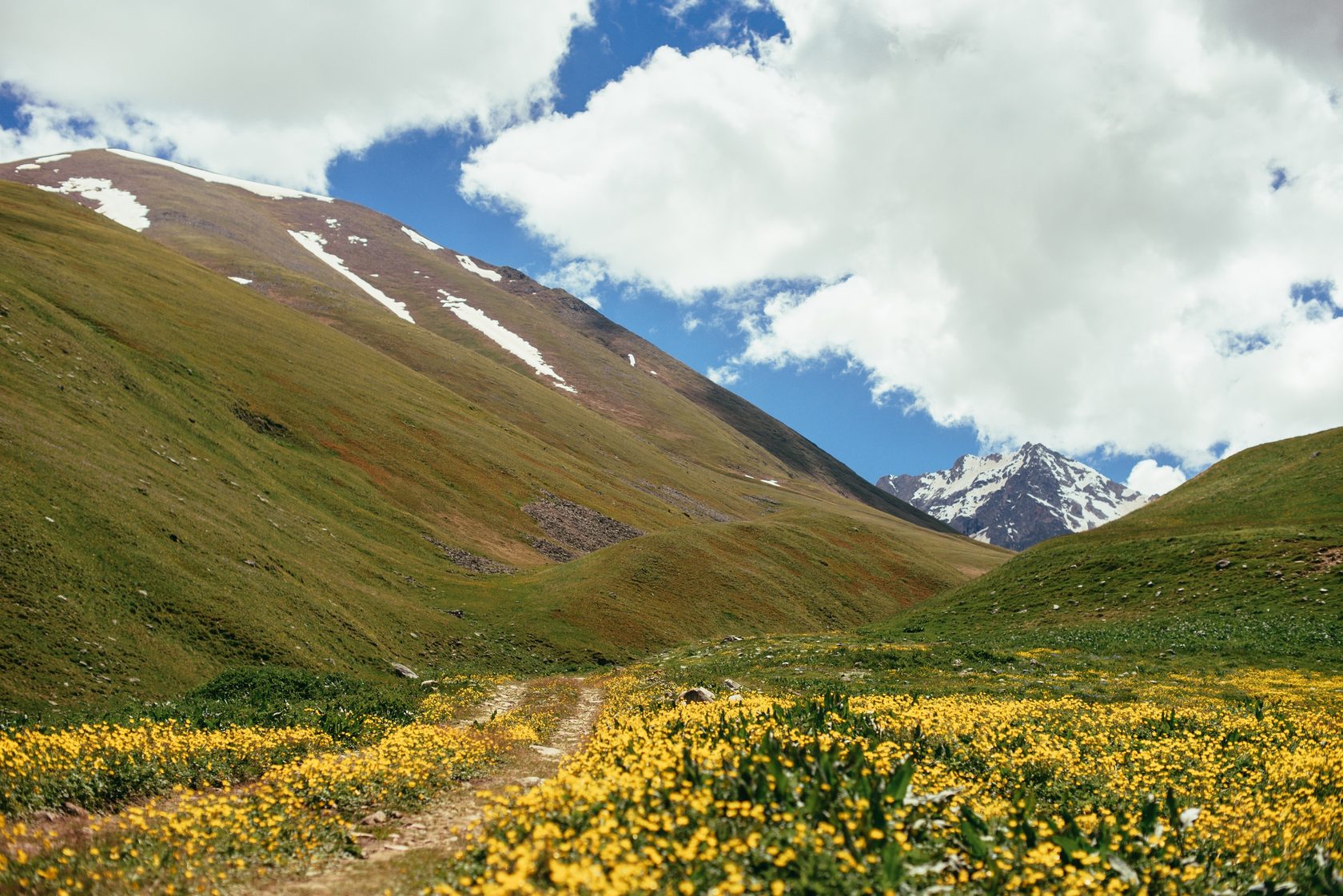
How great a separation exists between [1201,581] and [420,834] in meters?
46.2

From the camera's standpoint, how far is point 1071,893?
7.05m

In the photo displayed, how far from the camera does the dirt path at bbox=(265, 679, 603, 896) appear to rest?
9.69 meters

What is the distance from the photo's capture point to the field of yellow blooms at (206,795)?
29.5ft

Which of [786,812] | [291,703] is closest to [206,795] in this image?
[291,703]

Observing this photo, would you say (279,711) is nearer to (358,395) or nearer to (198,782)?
(198,782)

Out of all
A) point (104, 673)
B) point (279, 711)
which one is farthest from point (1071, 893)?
point (104, 673)

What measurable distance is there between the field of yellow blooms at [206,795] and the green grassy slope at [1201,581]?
3166 centimetres

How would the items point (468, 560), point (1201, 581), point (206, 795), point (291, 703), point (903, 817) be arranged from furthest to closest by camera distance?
point (468, 560), point (1201, 581), point (291, 703), point (206, 795), point (903, 817)

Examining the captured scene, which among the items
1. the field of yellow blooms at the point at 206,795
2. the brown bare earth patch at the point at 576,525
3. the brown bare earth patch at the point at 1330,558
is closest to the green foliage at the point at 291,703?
the field of yellow blooms at the point at 206,795

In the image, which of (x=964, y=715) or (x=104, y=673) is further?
(x=104, y=673)

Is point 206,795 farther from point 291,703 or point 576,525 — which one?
point 576,525

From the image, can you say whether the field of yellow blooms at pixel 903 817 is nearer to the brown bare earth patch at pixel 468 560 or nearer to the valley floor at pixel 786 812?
the valley floor at pixel 786 812

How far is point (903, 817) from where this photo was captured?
8.78m

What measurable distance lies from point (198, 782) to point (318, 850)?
6.16 m
